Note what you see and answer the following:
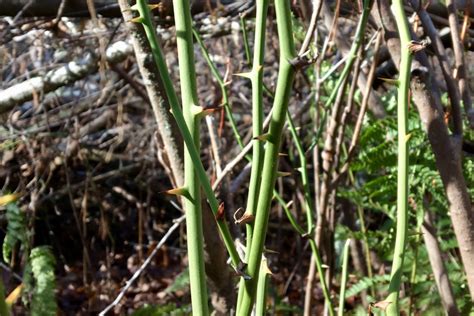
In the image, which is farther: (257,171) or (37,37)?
(37,37)

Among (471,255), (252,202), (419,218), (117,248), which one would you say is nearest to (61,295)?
(117,248)

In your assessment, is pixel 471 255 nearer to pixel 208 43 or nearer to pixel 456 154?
pixel 456 154

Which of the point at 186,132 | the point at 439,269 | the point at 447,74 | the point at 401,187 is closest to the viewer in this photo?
the point at 186,132

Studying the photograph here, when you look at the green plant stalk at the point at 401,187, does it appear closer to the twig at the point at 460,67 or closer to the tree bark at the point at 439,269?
the twig at the point at 460,67

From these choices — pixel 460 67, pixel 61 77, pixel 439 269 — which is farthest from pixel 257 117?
pixel 61 77

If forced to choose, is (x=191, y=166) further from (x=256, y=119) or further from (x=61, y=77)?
(x=61, y=77)
